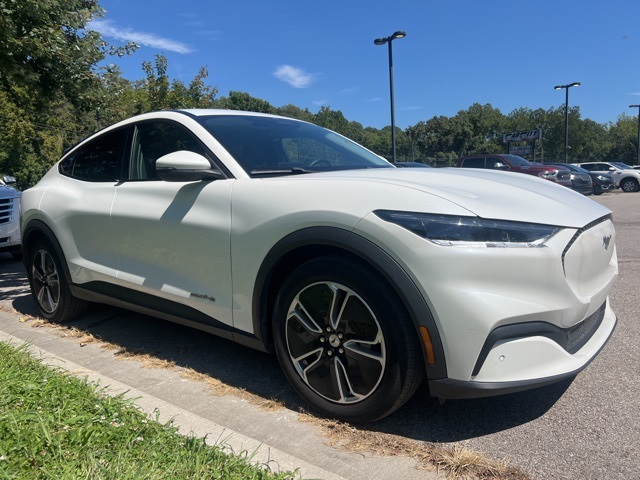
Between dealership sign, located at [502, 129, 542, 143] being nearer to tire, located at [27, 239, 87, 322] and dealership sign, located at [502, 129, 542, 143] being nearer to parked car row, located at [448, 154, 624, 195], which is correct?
parked car row, located at [448, 154, 624, 195]

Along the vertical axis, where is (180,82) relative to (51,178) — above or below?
above

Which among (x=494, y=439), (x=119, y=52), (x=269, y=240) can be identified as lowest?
(x=494, y=439)

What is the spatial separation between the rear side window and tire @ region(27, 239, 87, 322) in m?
0.69

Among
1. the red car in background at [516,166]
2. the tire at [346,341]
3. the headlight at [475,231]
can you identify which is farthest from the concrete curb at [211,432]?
the red car in background at [516,166]

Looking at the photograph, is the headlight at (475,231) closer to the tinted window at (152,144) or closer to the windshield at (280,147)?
the windshield at (280,147)

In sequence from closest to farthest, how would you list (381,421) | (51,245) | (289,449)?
(289,449) < (381,421) < (51,245)

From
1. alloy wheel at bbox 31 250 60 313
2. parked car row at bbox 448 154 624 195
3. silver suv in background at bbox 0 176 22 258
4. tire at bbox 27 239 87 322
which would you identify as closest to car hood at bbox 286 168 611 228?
tire at bbox 27 239 87 322

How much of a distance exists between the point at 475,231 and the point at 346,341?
0.81m

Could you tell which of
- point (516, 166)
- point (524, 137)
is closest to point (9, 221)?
point (516, 166)

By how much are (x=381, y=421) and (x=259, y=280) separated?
0.96 metres

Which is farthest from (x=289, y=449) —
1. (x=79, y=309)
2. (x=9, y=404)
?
(x=79, y=309)

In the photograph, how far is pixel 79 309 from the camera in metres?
4.34

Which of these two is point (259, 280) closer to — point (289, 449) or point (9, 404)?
point (289, 449)

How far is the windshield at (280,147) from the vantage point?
10.1 feet
